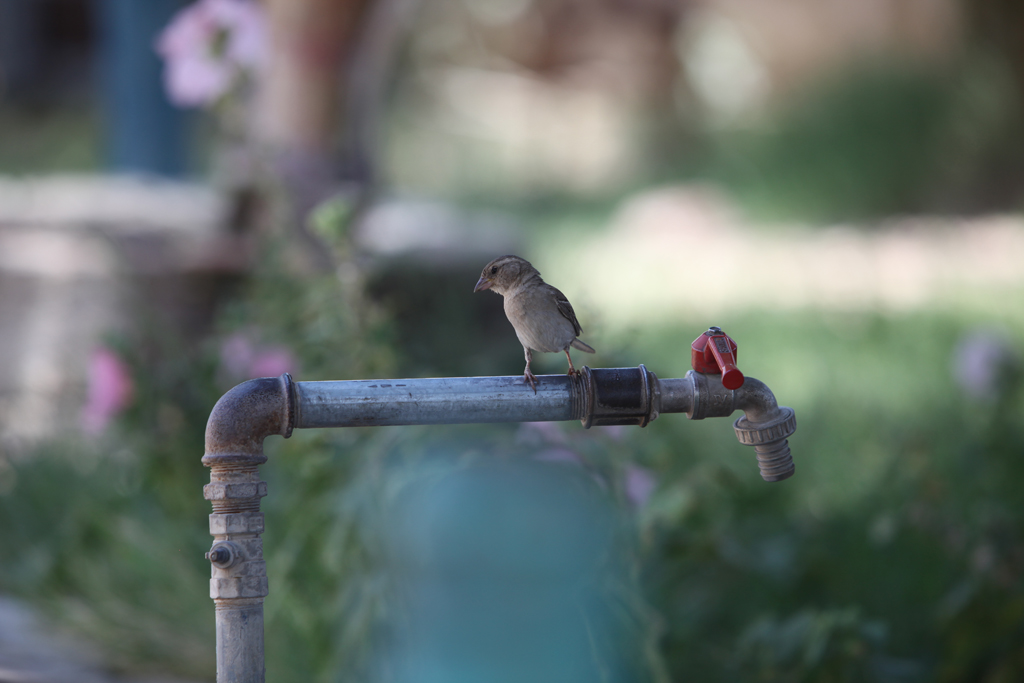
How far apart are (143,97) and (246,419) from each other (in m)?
3.88

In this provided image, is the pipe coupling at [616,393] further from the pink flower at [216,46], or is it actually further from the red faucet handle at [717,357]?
the pink flower at [216,46]

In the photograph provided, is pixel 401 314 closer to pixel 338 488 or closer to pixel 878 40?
Answer: pixel 338 488

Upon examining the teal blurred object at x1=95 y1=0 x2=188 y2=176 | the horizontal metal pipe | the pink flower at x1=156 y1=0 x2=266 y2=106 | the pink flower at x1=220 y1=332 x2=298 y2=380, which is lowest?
the horizontal metal pipe

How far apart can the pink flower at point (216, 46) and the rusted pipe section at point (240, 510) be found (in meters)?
1.15

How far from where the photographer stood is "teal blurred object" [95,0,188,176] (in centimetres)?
430

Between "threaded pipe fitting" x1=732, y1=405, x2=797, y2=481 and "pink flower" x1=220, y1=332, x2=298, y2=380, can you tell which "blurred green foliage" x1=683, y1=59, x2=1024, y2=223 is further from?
"threaded pipe fitting" x1=732, y1=405, x2=797, y2=481

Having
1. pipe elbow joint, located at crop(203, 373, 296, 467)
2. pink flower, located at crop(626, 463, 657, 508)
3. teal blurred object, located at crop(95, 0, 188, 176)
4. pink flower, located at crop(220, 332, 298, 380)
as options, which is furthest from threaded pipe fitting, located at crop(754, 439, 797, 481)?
teal blurred object, located at crop(95, 0, 188, 176)

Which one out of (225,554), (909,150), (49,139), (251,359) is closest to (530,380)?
(225,554)

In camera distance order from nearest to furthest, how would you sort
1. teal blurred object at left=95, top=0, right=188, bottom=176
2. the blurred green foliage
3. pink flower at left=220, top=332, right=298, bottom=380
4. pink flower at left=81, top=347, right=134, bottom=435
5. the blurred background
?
the blurred background < pink flower at left=220, top=332, right=298, bottom=380 < pink flower at left=81, top=347, right=134, bottom=435 < teal blurred object at left=95, top=0, right=188, bottom=176 < the blurred green foliage

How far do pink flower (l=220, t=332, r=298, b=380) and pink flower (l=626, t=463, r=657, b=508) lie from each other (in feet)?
2.01

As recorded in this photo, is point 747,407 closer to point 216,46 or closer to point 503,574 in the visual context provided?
point 503,574

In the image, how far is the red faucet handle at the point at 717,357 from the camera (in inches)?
34.1

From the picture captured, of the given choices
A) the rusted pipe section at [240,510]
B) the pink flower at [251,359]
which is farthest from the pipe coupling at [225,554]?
the pink flower at [251,359]

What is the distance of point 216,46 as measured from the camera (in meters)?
1.86
